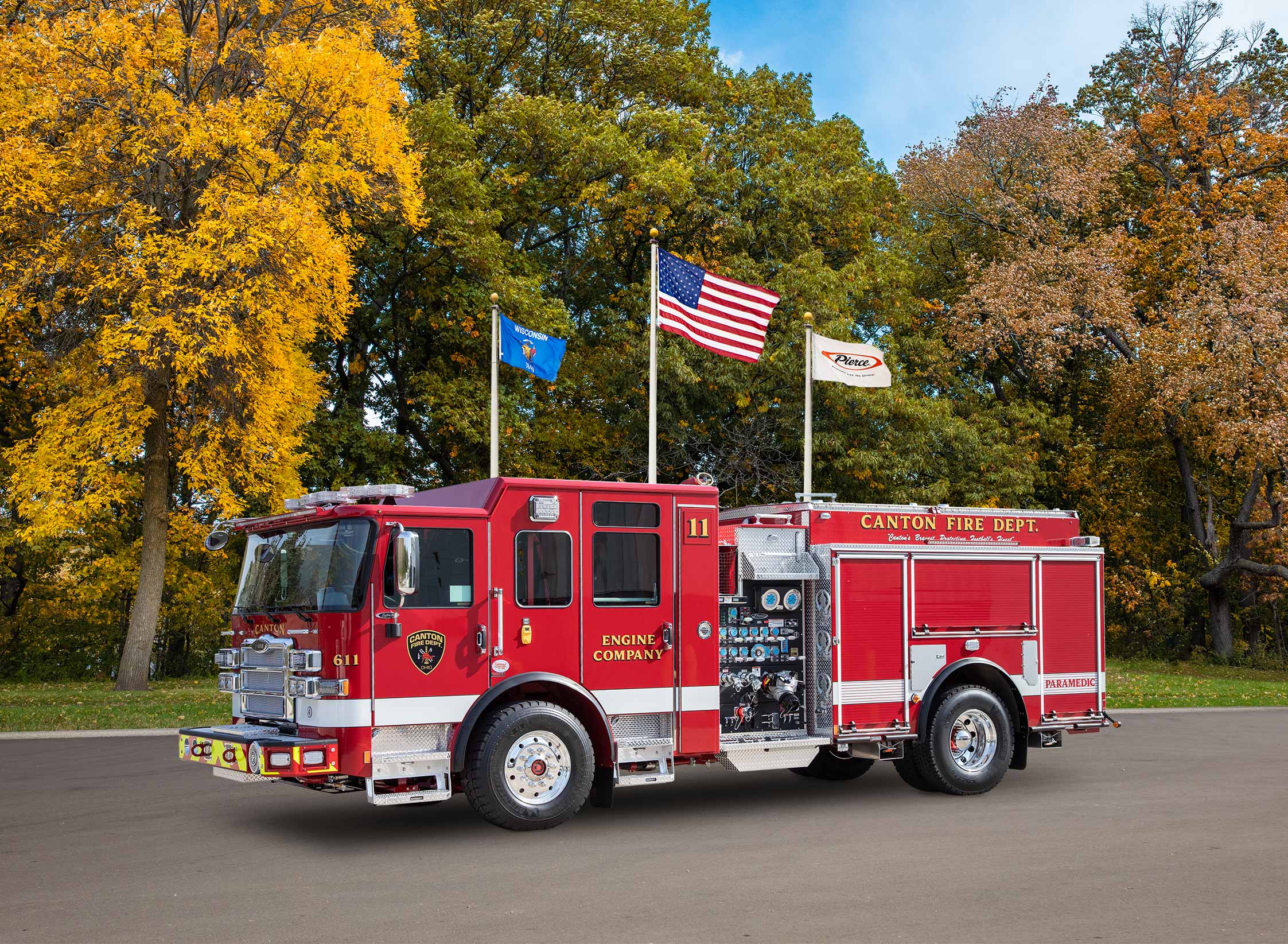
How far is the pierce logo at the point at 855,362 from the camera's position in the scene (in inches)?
743

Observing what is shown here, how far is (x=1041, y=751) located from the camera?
15.9m

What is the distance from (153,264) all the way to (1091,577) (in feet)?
54.7

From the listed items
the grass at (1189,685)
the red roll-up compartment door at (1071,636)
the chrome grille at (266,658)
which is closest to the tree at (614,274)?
the grass at (1189,685)

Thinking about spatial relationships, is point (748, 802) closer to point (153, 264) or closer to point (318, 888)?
point (318, 888)

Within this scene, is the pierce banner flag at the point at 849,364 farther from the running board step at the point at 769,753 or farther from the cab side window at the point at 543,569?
the cab side window at the point at 543,569

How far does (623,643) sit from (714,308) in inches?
364

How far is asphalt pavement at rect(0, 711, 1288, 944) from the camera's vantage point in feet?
23.6

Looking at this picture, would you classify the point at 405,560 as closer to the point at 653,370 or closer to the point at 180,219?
the point at 653,370

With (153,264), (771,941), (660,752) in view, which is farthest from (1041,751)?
(153,264)

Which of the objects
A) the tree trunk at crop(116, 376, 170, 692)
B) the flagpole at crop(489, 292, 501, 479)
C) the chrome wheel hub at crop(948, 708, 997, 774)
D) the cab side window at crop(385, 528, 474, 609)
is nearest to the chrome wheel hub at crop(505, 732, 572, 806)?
the cab side window at crop(385, 528, 474, 609)

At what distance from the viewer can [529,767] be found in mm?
9992

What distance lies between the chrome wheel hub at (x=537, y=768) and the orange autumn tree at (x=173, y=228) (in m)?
13.5

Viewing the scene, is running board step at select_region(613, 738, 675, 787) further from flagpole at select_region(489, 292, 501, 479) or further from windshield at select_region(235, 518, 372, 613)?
flagpole at select_region(489, 292, 501, 479)

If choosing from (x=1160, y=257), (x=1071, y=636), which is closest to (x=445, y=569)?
(x=1071, y=636)
